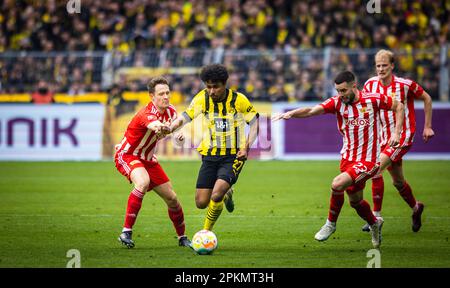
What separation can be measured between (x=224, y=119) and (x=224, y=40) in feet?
46.7

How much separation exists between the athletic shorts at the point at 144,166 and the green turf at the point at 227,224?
741 mm

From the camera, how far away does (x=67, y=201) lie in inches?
555

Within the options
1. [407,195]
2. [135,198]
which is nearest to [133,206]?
[135,198]

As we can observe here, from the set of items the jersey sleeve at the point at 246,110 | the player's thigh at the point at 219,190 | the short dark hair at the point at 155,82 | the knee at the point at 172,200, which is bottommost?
the knee at the point at 172,200

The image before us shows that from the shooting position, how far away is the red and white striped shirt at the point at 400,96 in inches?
448

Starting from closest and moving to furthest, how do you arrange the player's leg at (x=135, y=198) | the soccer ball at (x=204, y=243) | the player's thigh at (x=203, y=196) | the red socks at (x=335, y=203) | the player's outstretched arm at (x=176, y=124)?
the soccer ball at (x=204, y=243) < the player's outstretched arm at (x=176, y=124) < the player's leg at (x=135, y=198) < the red socks at (x=335, y=203) < the player's thigh at (x=203, y=196)

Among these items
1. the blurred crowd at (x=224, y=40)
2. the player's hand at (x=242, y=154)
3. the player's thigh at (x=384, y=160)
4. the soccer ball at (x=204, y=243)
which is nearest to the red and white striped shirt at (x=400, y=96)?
the player's thigh at (x=384, y=160)

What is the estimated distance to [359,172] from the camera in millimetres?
9430

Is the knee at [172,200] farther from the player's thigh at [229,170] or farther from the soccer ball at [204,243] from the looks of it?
the soccer ball at [204,243]

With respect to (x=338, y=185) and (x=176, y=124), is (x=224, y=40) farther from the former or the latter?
(x=338, y=185)

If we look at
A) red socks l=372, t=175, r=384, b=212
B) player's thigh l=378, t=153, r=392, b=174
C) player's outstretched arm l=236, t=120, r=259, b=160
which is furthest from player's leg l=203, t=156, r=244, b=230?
red socks l=372, t=175, r=384, b=212

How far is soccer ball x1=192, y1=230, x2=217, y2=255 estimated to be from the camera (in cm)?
886

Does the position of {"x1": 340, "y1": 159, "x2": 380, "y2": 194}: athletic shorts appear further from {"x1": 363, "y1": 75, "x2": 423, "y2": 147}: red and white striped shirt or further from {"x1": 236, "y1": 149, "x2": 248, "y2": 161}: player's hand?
{"x1": 363, "y1": 75, "x2": 423, "y2": 147}: red and white striped shirt

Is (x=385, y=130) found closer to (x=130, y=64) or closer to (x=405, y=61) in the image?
(x=405, y=61)
